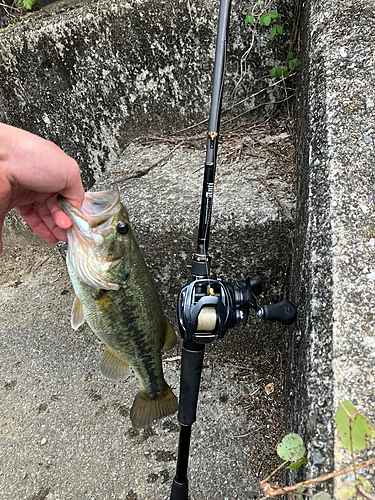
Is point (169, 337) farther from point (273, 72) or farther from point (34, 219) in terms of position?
point (273, 72)

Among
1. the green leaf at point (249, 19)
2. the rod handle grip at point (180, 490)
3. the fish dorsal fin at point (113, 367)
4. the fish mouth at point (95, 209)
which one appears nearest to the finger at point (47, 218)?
the fish mouth at point (95, 209)

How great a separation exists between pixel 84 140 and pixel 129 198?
136cm

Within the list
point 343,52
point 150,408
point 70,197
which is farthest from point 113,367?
point 343,52

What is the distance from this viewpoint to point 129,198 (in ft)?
8.93

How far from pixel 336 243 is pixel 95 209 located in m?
1.17

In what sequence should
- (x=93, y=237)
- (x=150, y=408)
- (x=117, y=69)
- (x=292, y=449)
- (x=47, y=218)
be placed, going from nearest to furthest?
(x=292, y=449) → (x=93, y=237) → (x=47, y=218) → (x=150, y=408) → (x=117, y=69)

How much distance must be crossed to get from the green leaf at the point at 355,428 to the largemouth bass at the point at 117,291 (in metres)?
1.22

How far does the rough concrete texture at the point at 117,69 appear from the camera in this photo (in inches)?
114

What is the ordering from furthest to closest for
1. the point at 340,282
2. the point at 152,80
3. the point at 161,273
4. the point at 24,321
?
the point at 24,321 → the point at 152,80 → the point at 161,273 → the point at 340,282

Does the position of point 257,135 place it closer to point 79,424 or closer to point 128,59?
point 128,59

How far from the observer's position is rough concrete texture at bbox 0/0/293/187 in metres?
2.89

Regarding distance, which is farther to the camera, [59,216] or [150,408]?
[150,408]

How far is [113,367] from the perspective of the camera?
220cm

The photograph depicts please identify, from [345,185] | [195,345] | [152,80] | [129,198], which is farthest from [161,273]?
[152,80]
